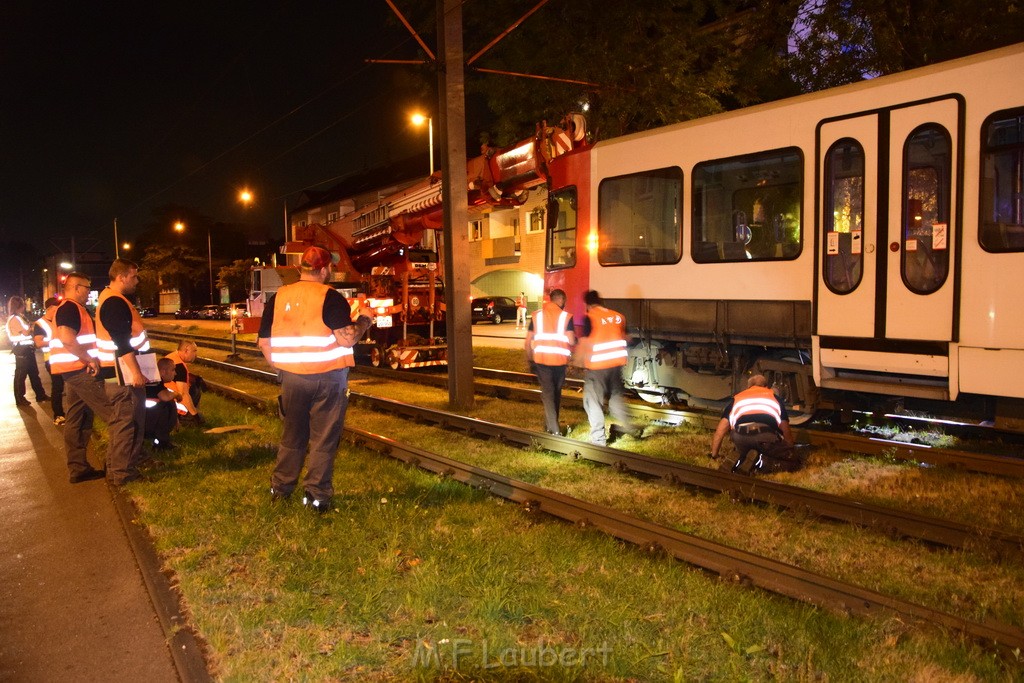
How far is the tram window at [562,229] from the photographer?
10.0 m

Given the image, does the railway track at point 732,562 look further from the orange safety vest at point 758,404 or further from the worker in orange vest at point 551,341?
the orange safety vest at point 758,404

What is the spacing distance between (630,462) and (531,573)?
2678 mm

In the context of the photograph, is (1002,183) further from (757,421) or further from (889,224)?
(757,421)

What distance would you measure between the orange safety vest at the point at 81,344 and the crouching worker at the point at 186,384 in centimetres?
143

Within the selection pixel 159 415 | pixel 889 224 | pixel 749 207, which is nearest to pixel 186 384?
pixel 159 415

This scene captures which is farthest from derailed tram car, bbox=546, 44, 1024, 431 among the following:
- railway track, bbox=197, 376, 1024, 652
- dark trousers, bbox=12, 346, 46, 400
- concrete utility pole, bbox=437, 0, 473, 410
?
dark trousers, bbox=12, 346, 46, 400

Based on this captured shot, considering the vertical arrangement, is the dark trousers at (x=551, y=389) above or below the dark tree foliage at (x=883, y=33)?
below

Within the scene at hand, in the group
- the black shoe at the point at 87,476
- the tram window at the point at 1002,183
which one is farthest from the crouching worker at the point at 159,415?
the tram window at the point at 1002,183

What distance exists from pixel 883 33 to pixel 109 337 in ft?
43.1

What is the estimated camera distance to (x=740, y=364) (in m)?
8.32

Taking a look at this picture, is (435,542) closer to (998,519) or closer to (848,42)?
(998,519)

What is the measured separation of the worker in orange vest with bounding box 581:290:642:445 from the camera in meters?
7.66

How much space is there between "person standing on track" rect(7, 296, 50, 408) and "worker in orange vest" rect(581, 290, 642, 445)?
9.53 m

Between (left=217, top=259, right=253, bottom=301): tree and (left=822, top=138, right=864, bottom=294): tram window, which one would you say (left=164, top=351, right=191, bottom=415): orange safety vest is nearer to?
(left=822, top=138, right=864, bottom=294): tram window
